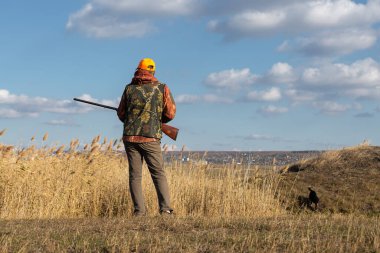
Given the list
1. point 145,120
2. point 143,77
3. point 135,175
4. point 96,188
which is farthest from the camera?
point 96,188

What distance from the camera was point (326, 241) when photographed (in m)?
5.83

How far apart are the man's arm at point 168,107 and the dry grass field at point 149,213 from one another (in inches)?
64.5

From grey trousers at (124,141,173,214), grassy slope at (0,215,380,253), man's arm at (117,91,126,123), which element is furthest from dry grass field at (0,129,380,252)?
man's arm at (117,91,126,123)

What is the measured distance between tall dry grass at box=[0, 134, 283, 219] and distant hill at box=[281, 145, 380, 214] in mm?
1152

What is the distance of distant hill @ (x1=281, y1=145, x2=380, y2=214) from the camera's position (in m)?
11.9

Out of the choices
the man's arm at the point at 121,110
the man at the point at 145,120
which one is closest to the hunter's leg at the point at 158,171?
the man at the point at 145,120

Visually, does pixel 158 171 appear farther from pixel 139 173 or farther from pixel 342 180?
pixel 342 180

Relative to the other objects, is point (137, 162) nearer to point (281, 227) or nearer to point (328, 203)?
point (281, 227)

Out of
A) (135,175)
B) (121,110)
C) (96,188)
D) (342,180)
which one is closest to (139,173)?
(135,175)

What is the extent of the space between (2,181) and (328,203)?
23.0ft

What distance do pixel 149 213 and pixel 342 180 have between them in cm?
553

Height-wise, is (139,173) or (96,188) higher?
(139,173)

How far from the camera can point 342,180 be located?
1329 cm

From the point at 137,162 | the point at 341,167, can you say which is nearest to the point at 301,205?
the point at 341,167
